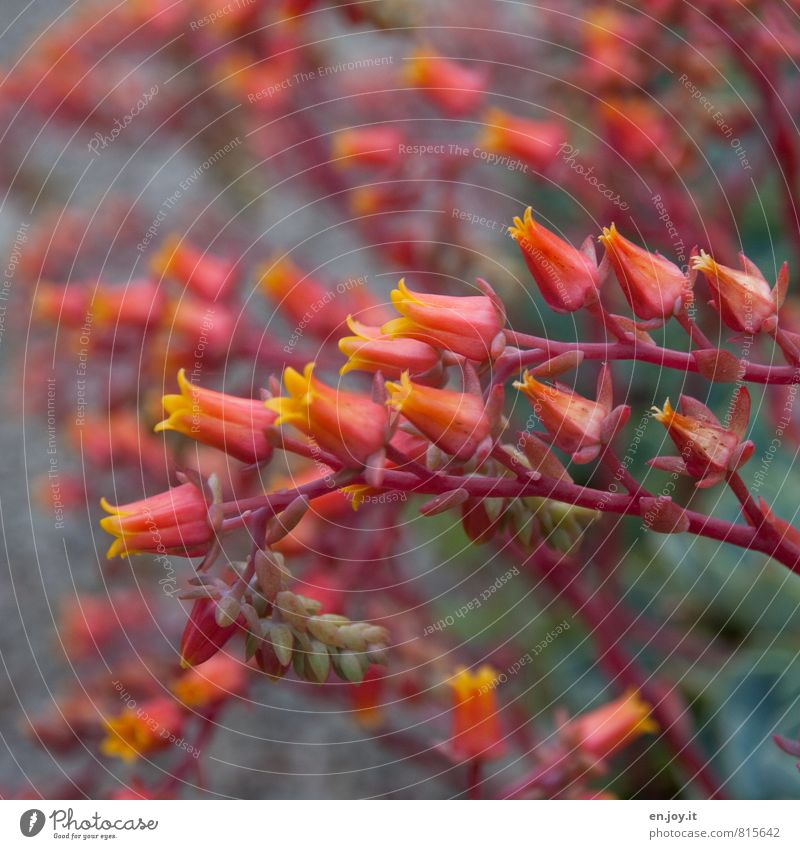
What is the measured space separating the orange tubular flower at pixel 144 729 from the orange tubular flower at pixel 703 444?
1.01 ft

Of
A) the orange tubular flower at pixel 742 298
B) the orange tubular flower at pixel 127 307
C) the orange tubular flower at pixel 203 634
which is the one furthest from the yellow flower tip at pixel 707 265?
the orange tubular flower at pixel 127 307

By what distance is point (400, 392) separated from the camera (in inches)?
12.5

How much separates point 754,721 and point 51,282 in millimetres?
522

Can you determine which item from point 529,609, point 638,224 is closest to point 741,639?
point 529,609

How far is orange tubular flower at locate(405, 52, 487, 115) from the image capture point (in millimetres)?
570

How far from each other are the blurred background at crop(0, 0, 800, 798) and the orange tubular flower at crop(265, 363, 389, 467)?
0.22 metres

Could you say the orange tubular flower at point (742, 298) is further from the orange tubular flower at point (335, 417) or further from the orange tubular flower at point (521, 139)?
the orange tubular flower at point (521, 139)

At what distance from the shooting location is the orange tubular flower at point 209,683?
0.51 metres

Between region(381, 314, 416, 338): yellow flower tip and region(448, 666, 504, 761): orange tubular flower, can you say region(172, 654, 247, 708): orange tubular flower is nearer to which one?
region(448, 666, 504, 761): orange tubular flower

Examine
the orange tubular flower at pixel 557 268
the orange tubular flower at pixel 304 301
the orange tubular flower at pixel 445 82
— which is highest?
the orange tubular flower at pixel 445 82

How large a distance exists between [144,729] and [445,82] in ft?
1.33

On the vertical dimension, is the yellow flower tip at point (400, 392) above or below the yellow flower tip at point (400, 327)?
below

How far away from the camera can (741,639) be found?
646mm
